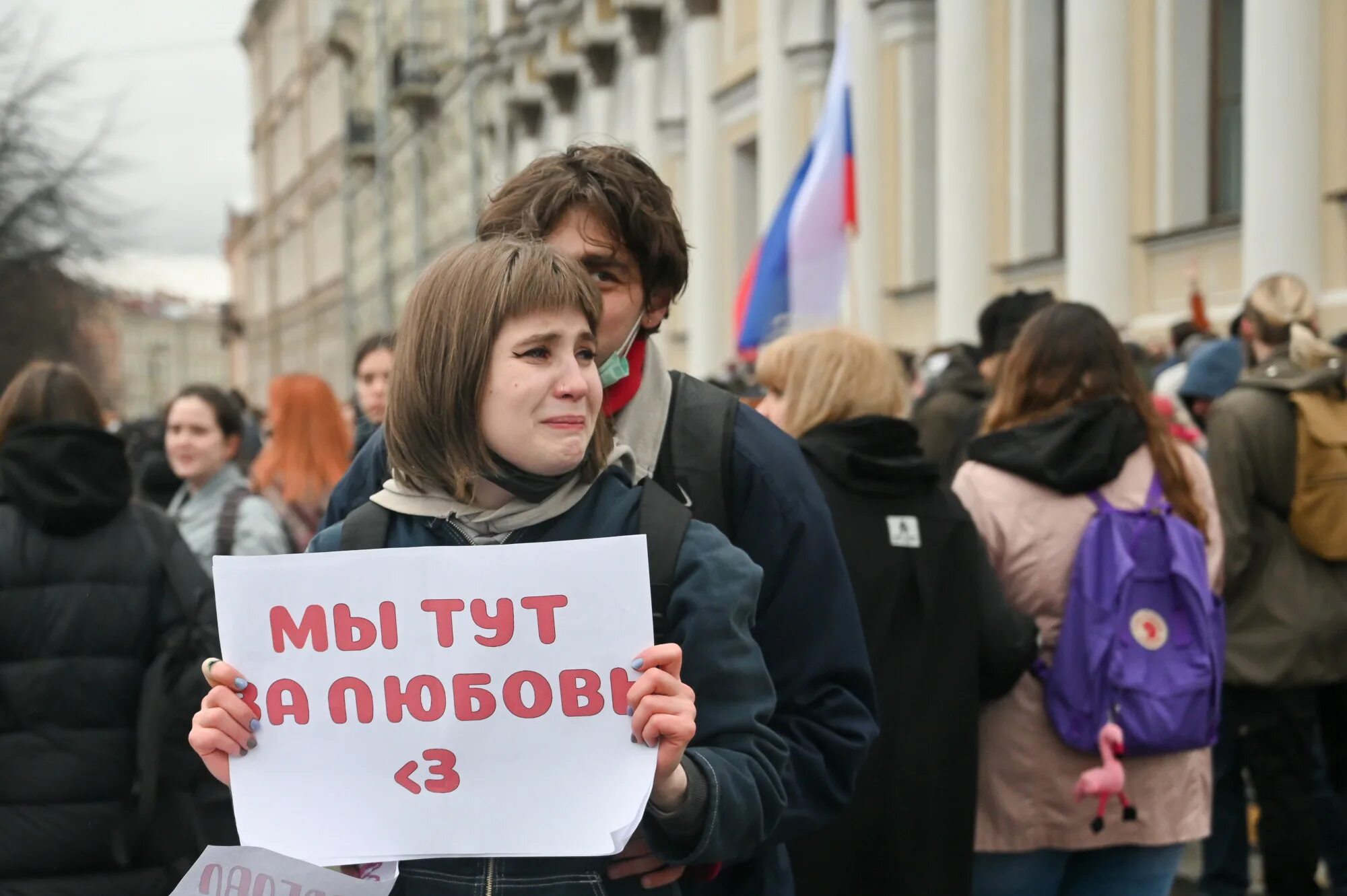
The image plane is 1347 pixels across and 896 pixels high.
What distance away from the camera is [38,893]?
415 centimetres

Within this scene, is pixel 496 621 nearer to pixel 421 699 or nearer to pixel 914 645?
pixel 421 699

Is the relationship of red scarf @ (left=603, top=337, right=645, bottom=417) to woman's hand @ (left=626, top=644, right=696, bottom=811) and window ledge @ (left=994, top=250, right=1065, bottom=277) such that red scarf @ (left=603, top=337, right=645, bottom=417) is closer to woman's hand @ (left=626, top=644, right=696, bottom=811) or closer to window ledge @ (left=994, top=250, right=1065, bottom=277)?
woman's hand @ (left=626, top=644, right=696, bottom=811)

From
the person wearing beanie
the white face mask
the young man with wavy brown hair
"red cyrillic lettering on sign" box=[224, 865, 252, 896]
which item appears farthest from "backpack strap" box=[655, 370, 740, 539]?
the person wearing beanie

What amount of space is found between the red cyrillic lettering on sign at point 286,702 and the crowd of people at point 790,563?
1.4 inches

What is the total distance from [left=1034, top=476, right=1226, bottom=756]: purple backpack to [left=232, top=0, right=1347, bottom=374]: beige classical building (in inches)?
75.8

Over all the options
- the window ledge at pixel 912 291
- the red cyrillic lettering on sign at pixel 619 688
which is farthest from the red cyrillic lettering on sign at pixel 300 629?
the window ledge at pixel 912 291

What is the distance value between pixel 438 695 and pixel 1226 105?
39.1 ft

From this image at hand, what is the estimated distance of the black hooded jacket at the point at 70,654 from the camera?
417 centimetres

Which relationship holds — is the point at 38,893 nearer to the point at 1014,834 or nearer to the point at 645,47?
the point at 1014,834

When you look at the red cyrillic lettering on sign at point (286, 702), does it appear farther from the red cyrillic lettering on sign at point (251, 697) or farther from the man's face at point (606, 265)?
the man's face at point (606, 265)

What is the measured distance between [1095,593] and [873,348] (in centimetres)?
76

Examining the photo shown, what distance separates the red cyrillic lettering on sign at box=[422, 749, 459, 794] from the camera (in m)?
2.14

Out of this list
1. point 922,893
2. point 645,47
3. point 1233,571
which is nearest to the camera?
point 922,893

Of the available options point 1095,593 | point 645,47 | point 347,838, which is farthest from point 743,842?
point 645,47
